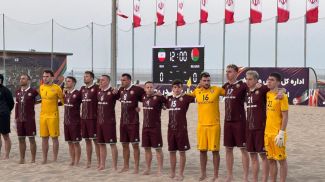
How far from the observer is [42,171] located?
10.2 metres

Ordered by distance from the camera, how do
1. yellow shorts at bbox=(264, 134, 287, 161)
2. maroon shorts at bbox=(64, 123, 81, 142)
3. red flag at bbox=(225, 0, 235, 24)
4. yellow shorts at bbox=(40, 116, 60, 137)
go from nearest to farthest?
yellow shorts at bbox=(264, 134, 287, 161) → maroon shorts at bbox=(64, 123, 81, 142) → yellow shorts at bbox=(40, 116, 60, 137) → red flag at bbox=(225, 0, 235, 24)

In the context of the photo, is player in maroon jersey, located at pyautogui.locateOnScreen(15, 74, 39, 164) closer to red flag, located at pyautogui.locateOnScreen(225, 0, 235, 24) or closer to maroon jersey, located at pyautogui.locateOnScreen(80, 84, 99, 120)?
maroon jersey, located at pyautogui.locateOnScreen(80, 84, 99, 120)

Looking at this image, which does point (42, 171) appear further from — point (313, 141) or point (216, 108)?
point (313, 141)

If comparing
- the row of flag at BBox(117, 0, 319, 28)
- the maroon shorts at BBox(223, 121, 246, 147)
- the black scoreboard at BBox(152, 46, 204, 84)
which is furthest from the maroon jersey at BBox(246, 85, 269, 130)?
the row of flag at BBox(117, 0, 319, 28)

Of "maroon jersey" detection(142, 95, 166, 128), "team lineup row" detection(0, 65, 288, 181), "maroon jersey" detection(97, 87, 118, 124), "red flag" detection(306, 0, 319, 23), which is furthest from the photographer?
"red flag" detection(306, 0, 319, 23)

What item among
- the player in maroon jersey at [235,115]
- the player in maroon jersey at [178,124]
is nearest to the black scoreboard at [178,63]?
the player in maroon jersey at [178,124]

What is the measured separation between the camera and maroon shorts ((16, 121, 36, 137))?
36.2 feet

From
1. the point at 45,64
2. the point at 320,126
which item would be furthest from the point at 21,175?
the point at 45,64

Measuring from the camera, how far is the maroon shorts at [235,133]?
877 cm

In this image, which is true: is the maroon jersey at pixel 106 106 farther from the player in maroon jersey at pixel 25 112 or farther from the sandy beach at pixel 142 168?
the player in maroon jersey at pixel 25 112

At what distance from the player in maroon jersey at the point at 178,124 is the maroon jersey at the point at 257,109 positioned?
1.26 meters

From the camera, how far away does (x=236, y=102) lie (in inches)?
348

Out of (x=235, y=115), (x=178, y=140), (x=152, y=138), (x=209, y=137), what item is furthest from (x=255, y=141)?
(x=152, y=138)

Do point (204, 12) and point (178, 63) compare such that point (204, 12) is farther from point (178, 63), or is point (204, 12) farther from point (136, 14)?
point (178, 63)
